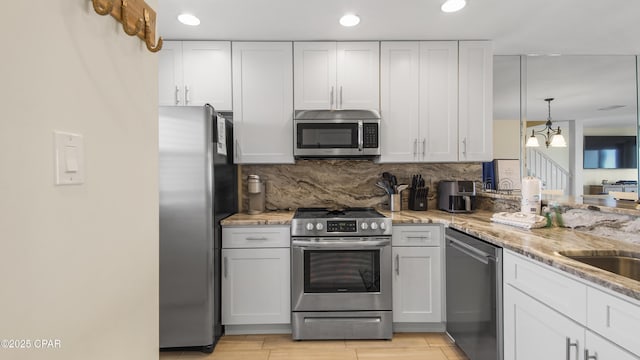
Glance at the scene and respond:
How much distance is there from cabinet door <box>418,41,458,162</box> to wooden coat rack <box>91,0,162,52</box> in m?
2.28

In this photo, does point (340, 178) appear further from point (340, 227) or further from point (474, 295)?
point (474, 295)

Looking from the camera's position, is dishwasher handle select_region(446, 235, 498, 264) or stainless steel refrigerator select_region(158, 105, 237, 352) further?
stainless steel refrigerator select_region(158, 105, 237, 352)

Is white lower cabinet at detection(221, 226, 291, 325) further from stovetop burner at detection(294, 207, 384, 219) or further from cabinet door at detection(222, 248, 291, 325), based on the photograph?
stovetop burner at detection(294, 207, 384, 219)

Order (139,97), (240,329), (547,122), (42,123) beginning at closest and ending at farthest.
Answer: (42,123) < (139,97) < (240,329) < (547,122)

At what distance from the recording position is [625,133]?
3.84 m

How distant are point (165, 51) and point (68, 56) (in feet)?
7.62

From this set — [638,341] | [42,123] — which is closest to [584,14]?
[638,341]

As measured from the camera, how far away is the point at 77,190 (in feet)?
2.14

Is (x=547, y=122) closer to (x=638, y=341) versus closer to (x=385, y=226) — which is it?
(x=385, y=226)

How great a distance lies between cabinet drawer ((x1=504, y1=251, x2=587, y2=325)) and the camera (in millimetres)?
1165

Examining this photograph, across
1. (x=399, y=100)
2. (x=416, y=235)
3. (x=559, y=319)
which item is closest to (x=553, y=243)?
(x=559, y=319)

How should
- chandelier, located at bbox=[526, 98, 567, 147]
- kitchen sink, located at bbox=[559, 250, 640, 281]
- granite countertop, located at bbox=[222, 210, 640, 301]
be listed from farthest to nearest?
chandelier, located at bbox=[526, 98, 567, 147] < kitchen sink, located at bbox=[559, 250, 640, 281] < granite countertop, located at bbox=[222, 210, 640, 301]

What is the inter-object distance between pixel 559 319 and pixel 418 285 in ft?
3.98

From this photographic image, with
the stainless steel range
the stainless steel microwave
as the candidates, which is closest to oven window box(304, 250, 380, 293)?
the stainless steel range
